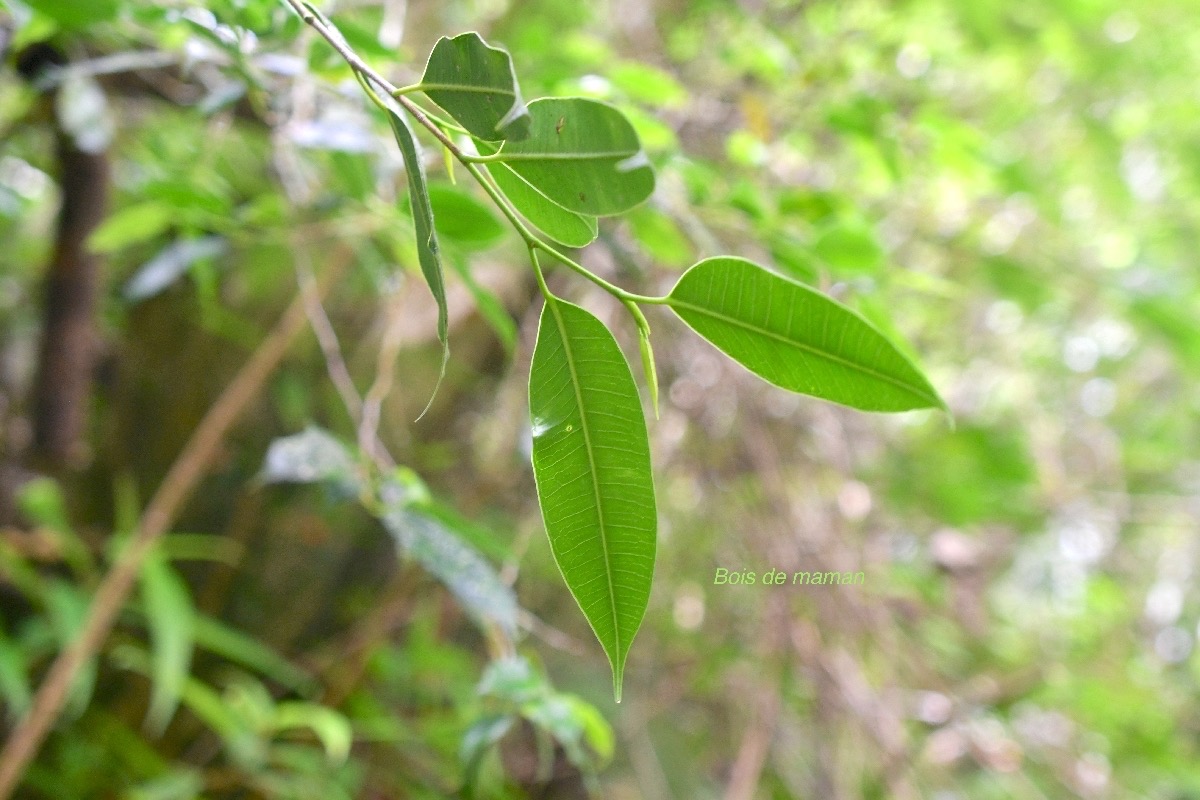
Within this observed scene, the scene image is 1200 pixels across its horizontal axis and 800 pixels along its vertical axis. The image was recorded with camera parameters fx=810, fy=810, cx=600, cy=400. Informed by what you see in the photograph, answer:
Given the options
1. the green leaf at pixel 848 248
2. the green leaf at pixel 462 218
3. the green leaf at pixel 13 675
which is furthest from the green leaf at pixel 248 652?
the green leaf at pixel 848 248

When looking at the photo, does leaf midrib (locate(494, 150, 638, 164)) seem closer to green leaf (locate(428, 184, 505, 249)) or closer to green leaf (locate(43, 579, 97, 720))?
Answer: green leaf (locate(428, 184, 505, 249))

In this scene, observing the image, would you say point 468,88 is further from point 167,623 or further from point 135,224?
point 167,623

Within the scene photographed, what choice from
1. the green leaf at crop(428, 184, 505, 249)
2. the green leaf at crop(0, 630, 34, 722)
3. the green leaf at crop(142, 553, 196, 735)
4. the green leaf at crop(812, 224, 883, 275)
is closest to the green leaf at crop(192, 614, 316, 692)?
the green leaf at crop(142, 553, 196, 735)

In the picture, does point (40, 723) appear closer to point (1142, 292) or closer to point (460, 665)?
point (460, 665)

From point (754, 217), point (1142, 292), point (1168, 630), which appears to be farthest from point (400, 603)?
point (1168, 630)

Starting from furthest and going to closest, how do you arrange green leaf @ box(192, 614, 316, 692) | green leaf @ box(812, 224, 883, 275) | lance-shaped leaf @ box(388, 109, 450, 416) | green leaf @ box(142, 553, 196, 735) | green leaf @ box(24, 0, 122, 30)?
green leaf @ box(192, 614, 316, 692)
green leaf @ box(142, 553, 196, 735)
green leaf @ box(812, 224, 883, 275)
green leaf @ box(24, 0, 122, 30)
lance-shaped leaf @ box(388, 109, 450, 416)

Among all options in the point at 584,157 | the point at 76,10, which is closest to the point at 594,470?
the point at 584,157
